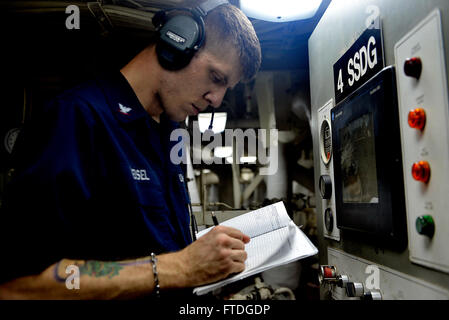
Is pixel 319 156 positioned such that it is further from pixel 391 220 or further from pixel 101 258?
pixel 101 258

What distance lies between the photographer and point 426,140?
1.94ft

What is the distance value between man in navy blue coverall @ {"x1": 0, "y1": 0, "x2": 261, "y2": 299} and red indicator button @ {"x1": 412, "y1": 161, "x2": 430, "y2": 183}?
1.36 feet

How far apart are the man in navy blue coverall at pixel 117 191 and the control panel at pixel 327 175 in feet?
1.13

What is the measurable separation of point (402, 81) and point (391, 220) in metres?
0.31

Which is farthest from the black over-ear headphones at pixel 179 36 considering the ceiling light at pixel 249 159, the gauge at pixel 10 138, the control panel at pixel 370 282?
the gauge at pixel 10 138

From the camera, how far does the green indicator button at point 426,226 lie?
0.57 m

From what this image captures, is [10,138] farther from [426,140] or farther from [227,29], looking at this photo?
[426,140]

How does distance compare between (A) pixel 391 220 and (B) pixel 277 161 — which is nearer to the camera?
(A) pixel 391 220

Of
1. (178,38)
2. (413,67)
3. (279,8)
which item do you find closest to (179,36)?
(178,38)

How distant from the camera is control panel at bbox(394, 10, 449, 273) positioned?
54 centimetres

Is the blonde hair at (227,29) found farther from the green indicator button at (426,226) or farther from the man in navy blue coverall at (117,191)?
the green indicator button at (426,226)

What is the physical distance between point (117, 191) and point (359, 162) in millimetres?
678
